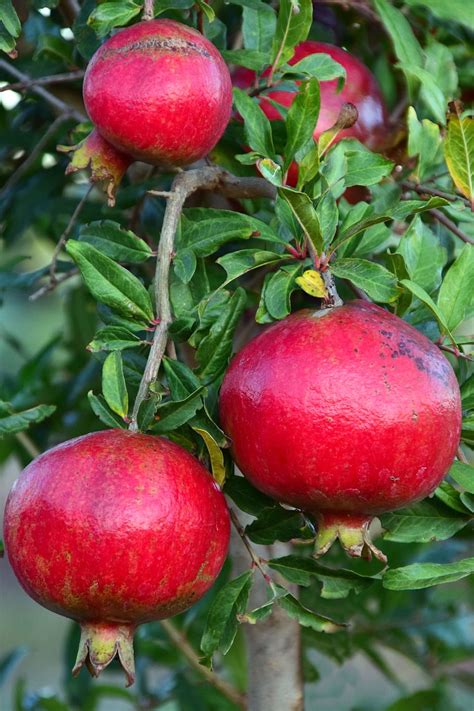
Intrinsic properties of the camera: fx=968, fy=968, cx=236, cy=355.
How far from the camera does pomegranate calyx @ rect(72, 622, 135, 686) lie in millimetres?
665

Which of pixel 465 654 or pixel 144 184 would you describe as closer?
pixel 144 184

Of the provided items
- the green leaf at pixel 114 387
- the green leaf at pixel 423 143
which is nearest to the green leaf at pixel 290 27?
the green leaf at pixel 423 143

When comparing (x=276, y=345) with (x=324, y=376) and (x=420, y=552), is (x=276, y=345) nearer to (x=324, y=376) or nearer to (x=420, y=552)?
(x=324, y=376)

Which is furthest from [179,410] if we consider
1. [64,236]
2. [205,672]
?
[205,672]

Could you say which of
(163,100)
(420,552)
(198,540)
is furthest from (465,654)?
(163,100)

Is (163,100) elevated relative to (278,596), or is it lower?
elevated

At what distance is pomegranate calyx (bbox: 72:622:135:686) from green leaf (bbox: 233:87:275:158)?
39cm

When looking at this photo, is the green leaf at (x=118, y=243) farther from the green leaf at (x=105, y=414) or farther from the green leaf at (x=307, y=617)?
the green leaf at (x=307, y=617)

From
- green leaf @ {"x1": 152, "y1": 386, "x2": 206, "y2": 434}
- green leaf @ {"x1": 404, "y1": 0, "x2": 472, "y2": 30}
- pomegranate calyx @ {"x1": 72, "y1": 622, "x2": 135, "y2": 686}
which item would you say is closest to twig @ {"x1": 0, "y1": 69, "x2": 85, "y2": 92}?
green leaf @ {"x1": 404, "y1": 0, "x2": 472, "y2": 30}

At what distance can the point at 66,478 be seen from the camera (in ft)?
2.06

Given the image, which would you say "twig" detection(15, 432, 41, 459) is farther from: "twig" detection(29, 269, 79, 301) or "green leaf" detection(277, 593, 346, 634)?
"green leaf" detection(277, 593, 346, 634)

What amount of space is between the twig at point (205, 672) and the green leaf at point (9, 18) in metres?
0.73

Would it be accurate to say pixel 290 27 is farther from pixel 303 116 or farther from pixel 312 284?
pixel 312 284

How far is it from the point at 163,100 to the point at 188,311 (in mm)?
160
